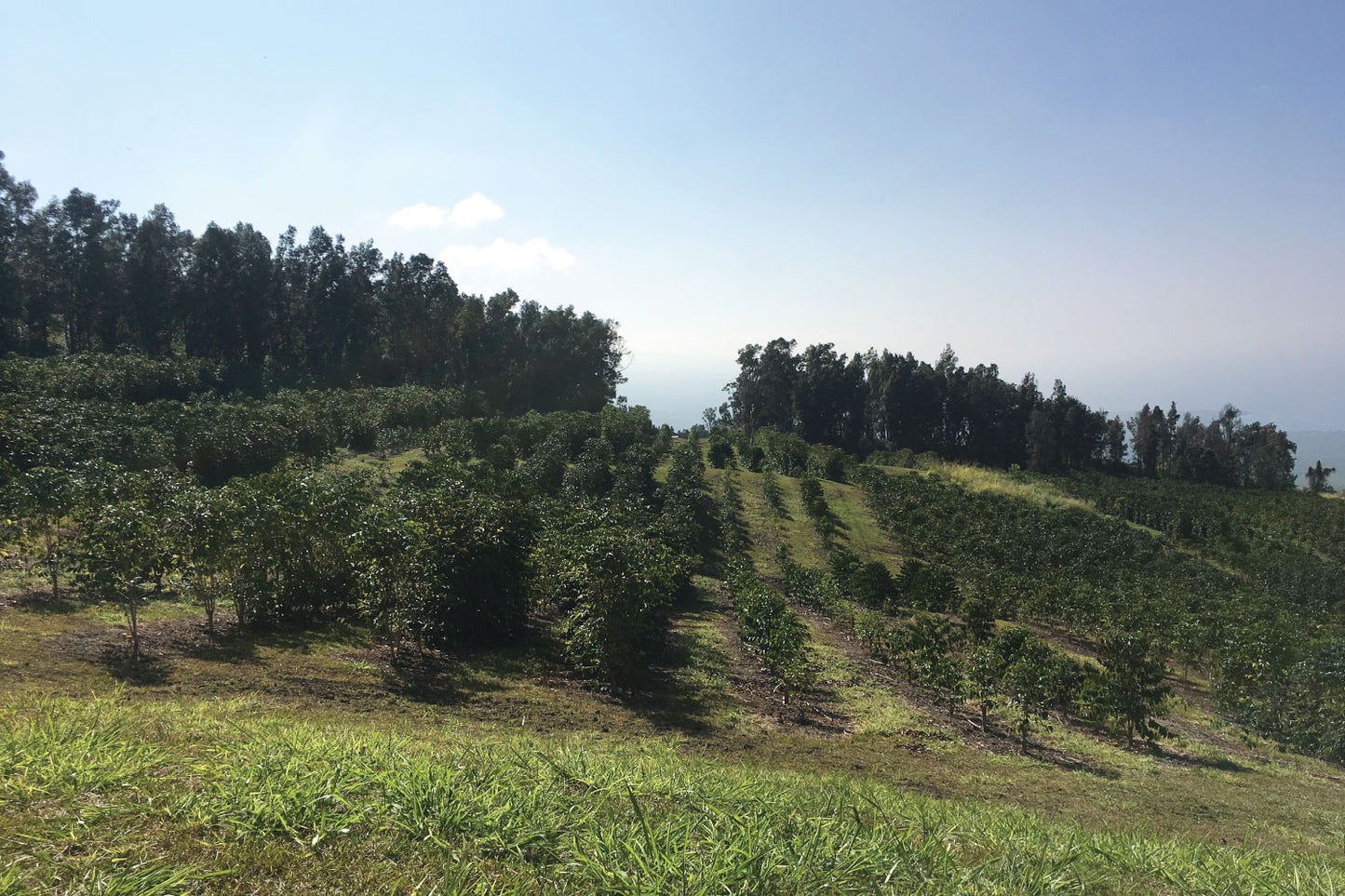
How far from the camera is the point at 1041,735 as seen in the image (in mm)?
13406

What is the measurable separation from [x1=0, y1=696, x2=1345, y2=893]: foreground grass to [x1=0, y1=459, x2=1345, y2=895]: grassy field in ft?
0.07

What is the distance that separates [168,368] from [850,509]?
45.9 m

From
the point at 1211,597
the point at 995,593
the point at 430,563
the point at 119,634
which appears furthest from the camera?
the point at 1211,597

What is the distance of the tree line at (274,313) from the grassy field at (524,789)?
43587 mm

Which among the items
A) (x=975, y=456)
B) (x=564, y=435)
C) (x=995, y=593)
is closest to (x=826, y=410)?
(x=975, y=456)

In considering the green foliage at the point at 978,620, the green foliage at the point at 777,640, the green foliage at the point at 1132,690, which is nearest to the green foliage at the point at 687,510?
the green foliage at the point at 777,640

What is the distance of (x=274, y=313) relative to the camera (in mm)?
59250

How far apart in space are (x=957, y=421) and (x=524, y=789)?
78641 millimetres

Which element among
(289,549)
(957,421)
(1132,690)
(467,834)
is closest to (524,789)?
(467,834)

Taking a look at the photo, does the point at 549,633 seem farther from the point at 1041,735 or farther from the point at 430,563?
the point at 1041,735

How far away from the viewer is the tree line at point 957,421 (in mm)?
71312

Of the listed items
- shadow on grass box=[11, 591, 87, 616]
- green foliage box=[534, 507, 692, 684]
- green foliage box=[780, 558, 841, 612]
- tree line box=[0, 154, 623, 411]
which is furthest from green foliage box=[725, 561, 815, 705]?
tree line box=[0, 154, 623, 411]

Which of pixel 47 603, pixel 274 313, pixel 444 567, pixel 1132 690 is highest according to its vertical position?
pixel 274 313

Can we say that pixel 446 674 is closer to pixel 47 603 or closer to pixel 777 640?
pixel 777 640
